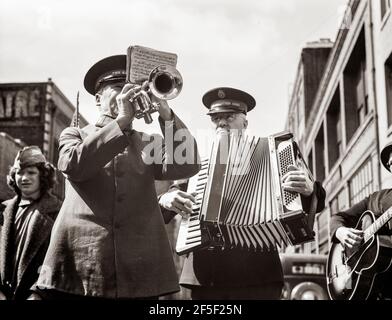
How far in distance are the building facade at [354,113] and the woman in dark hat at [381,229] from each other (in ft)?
30.4

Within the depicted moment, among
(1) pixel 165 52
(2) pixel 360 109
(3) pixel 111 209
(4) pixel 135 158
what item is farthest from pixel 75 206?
(2) pixel 360 109

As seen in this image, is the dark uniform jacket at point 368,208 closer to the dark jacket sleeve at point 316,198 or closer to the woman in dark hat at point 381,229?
the woman in dark hat at point 381,229

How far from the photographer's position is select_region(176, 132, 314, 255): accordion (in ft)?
12.2

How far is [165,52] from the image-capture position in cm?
323

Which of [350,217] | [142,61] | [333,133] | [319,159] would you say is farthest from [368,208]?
[319,159]

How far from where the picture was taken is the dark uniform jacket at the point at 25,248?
4.06 m

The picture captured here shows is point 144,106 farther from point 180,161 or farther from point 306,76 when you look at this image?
point 306,76

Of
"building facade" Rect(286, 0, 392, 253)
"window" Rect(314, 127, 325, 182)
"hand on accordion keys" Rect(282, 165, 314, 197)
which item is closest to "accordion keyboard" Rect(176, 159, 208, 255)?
"hand on accordion keys" Rect(282, 165, 314, 197)

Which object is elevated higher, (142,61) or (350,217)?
(142,61)

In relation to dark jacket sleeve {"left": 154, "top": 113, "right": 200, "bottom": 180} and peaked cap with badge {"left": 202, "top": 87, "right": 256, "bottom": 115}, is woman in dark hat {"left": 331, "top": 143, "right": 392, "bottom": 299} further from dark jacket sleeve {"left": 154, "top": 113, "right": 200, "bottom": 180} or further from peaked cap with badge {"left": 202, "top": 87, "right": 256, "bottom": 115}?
dark jacket sleeve {"left": 154, "top": 113, "right": 200, "bottom": 180}

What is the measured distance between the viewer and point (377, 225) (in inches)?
179

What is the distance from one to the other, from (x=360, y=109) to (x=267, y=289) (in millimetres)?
16931

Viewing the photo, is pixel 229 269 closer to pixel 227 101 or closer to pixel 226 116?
pixel 226 116

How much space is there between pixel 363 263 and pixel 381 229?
12.3 inches
